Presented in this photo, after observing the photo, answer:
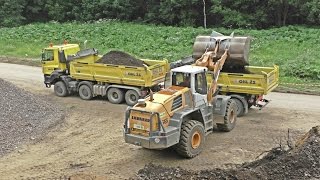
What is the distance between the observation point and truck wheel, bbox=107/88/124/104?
20.1 m

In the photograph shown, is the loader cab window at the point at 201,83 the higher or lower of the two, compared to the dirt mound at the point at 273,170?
higher

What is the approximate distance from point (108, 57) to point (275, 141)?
8.46m

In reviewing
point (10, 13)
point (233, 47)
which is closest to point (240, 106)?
point (233, 47)

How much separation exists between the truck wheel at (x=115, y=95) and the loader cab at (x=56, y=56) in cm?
285

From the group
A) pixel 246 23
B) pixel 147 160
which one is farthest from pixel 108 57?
pixel 246 23

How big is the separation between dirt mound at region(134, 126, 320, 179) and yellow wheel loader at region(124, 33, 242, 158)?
1043 millimetres

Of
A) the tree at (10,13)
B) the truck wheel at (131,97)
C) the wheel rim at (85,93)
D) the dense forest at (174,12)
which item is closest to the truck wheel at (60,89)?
the wheel rim at (85,93)

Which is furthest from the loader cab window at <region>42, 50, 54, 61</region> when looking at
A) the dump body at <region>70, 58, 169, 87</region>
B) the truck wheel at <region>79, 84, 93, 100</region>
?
the truck wheel at <region>79, 84, 93, 100</region>

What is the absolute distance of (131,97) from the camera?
20.0 metres

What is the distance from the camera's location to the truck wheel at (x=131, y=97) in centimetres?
1980

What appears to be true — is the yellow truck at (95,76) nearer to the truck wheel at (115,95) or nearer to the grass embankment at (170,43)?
the truck wheel at (115,95)

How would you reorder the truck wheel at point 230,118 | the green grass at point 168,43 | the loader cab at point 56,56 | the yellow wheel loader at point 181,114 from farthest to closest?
the green grass at point 168,43 < the loader cab at point 56,56 < the truck wheel at point 230,118 < the yellow wheel loader at point 181,114

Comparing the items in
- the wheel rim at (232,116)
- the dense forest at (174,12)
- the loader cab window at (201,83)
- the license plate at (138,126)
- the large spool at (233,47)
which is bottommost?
the wheel rim at (232,116)

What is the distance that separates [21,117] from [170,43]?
631 inches
